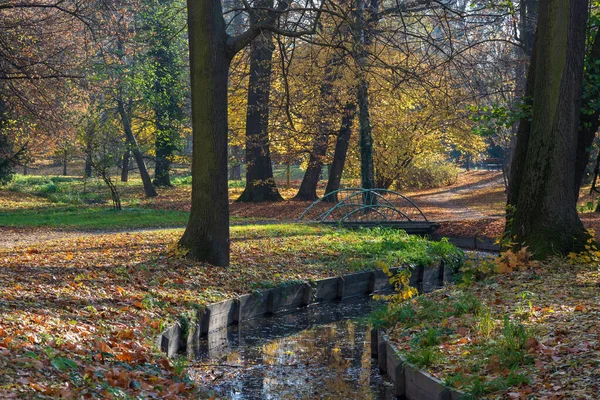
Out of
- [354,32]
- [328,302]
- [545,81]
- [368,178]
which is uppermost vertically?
[354,32]

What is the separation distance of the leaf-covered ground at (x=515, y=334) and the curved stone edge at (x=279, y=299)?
2.71 metres

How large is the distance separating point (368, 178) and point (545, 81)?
1260cm

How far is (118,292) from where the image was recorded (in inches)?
356

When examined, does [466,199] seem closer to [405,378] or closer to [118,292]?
[118,292]

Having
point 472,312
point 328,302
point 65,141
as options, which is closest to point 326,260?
point 328,302

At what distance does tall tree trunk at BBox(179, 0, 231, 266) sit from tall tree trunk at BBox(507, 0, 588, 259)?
4927 mm

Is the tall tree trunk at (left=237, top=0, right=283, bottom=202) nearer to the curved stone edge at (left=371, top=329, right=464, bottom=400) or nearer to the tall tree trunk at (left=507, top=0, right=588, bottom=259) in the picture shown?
the tall tree trunk at (left=507, top=0, right=588, bottom=259)

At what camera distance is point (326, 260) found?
13.9 m

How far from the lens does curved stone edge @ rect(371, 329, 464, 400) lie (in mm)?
6082

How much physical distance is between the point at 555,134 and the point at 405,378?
5407 mm

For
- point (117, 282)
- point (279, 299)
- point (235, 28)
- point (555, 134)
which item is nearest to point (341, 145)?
point (235, 28)

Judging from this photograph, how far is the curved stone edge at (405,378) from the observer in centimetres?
608

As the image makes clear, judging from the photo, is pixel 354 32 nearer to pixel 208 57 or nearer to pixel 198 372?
pixel 208 57

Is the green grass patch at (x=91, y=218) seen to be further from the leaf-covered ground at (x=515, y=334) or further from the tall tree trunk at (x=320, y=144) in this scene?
the leaf-covered ground at (x=515, y=334)
